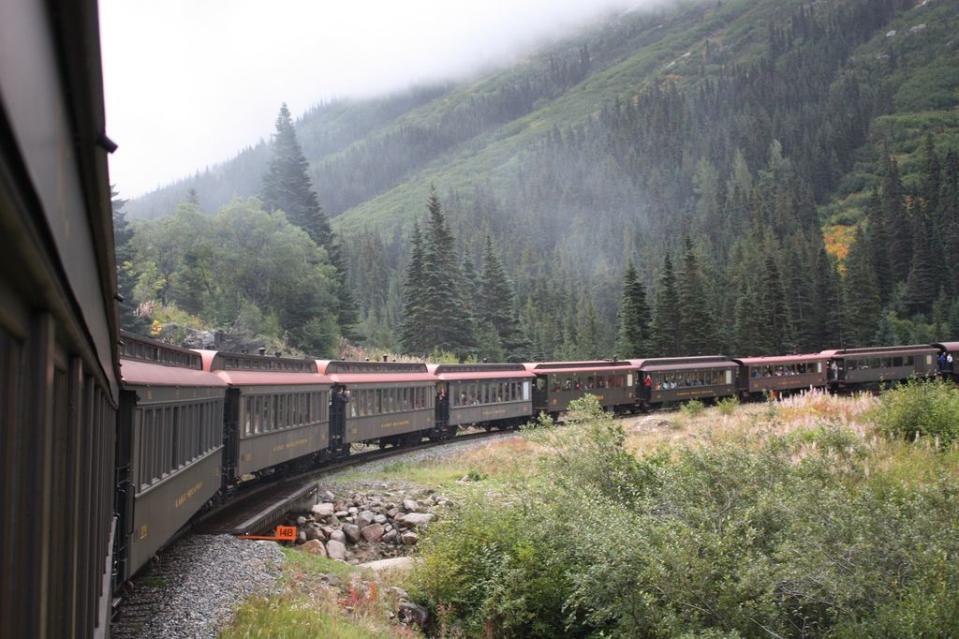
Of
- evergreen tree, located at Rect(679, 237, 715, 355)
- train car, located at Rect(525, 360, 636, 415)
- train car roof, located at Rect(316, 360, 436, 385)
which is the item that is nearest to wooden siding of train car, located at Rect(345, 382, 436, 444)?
train car roof, located at Rect(316, 360, 436, 385)

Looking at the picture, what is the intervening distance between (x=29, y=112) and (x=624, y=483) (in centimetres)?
1543

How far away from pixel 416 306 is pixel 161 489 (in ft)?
182

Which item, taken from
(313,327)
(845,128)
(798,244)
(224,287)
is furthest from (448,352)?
(845,128)

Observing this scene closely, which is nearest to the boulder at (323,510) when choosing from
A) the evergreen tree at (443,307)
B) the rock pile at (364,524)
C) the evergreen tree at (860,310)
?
the rock pile at (364,524)

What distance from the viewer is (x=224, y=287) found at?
5331cm

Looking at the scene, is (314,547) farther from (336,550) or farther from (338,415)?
(338,415)

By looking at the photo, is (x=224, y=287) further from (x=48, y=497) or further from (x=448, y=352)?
(x=48, y=497)

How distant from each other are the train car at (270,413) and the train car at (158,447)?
7.34 feet

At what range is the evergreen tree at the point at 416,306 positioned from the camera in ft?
213

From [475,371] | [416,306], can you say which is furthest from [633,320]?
[475,371]

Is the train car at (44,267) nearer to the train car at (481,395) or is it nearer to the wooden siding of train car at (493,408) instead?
the train car at (481,395)

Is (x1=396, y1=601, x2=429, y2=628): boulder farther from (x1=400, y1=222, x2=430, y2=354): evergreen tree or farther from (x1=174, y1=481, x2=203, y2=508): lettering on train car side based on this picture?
(x1=400, y1=222, x2=430, y2=354): evergreen tree

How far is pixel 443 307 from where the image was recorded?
65.0m

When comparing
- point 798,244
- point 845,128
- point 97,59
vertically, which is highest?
point 845,128
